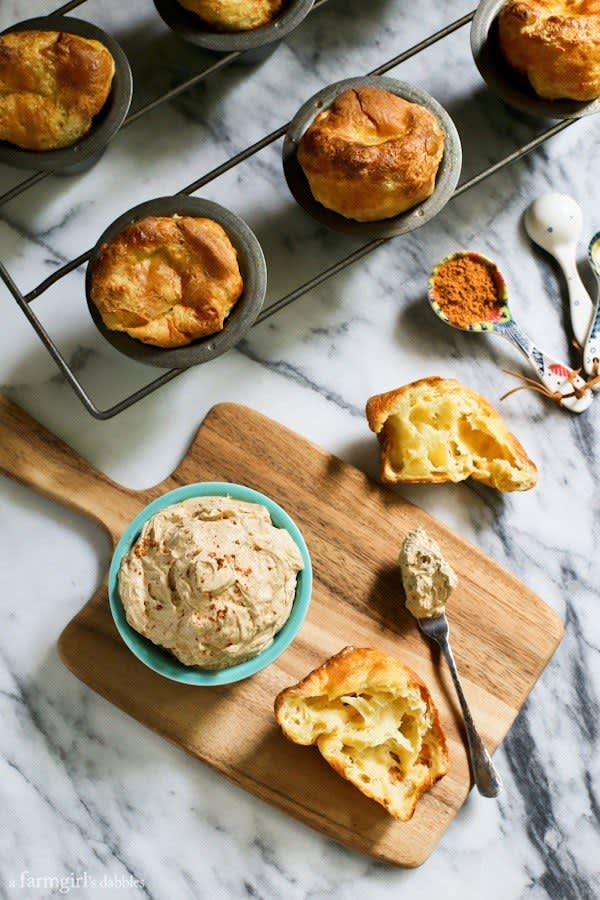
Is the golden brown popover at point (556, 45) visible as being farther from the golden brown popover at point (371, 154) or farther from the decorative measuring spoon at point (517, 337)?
the decorative measuring spoon at point (517, 337)

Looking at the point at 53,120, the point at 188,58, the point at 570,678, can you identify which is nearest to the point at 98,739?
the point at 570,678

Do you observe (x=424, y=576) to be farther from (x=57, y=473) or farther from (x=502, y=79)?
(x=502, y=79)

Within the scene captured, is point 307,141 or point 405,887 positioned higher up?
point 307,141

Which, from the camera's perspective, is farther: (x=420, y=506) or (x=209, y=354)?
(x=420, y=506)

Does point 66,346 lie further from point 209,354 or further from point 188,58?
point 188,58

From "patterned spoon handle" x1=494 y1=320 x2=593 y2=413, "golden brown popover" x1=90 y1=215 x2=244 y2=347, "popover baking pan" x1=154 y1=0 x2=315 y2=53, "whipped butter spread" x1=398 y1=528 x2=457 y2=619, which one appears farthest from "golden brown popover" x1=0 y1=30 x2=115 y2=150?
"whipped butter spread" x1=398 y1=528 x2=457 y2=619

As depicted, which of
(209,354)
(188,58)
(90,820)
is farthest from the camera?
(188,58)

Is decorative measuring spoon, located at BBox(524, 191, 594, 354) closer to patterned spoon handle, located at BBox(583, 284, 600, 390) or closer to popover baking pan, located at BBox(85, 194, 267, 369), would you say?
patterned spoon handle, located at BBox(583, 284, 600, 390)
